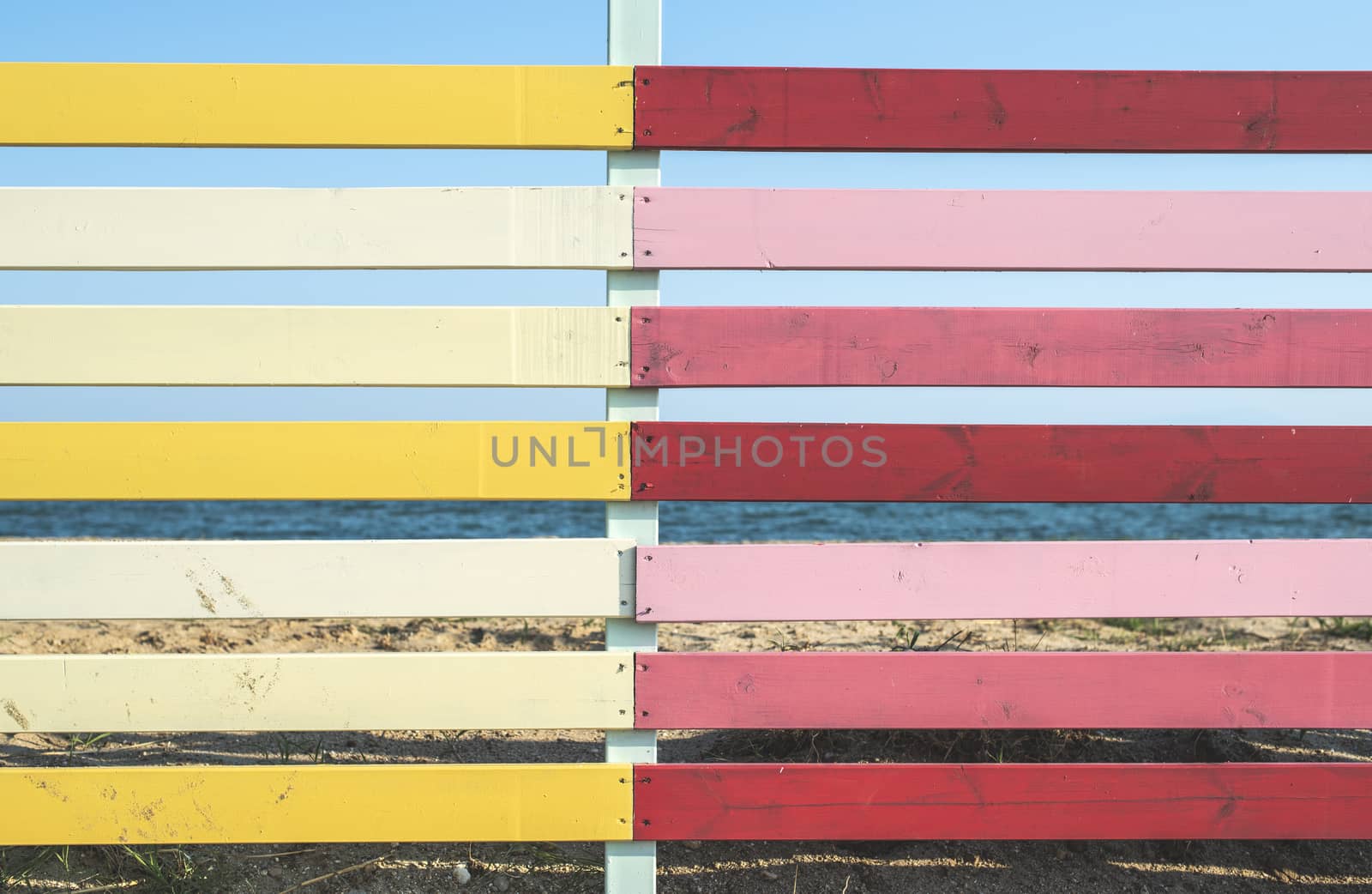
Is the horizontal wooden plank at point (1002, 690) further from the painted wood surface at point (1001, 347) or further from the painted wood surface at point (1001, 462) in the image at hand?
the painted wood surface at point (1001, 347)

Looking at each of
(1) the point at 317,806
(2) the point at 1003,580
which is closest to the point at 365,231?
(1) the point at 317,806

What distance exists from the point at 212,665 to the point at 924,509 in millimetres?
25869

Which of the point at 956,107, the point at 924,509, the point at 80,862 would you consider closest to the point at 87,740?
the point at 80,862

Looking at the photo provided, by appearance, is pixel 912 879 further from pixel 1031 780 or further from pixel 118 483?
pixel 118 483

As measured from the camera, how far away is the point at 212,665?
2496 mm

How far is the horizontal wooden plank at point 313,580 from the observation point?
2.45m

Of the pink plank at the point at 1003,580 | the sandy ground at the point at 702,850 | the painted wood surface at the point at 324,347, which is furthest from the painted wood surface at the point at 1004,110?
the sandy ground at the point at 702,850

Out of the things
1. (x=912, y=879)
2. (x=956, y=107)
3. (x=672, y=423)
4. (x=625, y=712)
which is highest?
(x=956, y=107)

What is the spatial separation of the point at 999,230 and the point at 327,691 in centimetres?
208

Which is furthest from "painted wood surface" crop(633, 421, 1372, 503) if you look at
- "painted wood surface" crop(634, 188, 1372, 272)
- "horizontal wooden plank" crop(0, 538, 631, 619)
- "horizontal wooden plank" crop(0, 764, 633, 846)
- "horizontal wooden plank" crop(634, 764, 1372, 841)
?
"horizontal wooden plank" crop(0, 764, 633, 846)

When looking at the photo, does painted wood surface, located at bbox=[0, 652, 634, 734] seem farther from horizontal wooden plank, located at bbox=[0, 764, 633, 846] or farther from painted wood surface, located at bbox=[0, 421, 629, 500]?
painted wood surface, located at bbox=[0, 421, 629, 500]

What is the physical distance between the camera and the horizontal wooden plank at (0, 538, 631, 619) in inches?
96.5

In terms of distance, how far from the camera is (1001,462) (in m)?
2.48

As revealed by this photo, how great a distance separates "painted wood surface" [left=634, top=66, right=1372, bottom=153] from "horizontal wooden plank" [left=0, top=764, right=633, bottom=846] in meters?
1.68
